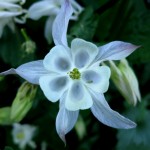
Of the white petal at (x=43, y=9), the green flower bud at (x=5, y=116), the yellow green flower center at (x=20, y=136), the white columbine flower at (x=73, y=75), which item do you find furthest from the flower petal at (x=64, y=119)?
the yellow green flower center at (x=20, y=136)

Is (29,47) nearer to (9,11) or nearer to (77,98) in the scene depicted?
(9,11)

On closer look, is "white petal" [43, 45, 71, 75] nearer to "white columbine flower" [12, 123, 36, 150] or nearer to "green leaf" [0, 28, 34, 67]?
"green leaf" [0, 28, 34, 67]

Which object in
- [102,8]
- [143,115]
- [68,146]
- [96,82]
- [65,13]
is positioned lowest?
[68,146]

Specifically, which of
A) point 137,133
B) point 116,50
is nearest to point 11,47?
point 137,133

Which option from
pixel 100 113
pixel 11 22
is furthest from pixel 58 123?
pixel 11 22

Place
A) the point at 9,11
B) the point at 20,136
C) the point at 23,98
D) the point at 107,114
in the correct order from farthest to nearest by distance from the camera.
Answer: the point at 20,136, the point at 9,11, the point at 23,98, the point at 107,114

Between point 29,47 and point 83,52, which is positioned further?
point 29,47

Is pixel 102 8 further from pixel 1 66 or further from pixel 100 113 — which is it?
pixel 100 113

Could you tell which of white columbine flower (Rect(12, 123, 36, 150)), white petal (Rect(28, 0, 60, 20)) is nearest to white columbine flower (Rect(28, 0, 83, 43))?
white petal (Rect(28, 0, 60, 20))
